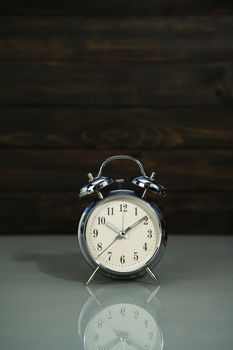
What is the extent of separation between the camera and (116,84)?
7.42ft

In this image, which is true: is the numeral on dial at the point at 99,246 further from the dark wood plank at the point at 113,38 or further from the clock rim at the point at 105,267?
the dark wood plank at the point at 113,38

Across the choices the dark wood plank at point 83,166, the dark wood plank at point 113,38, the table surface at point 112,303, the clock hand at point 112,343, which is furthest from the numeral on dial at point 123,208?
the dark wood plank at point 113,38

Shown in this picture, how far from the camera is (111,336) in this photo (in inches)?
55.6

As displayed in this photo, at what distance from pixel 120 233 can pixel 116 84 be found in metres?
0.66

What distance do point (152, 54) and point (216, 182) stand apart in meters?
0.43

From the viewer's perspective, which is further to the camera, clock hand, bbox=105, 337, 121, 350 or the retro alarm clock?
the retro alarm clock

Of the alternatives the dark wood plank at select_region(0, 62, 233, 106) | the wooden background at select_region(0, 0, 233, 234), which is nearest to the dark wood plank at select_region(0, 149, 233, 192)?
the wooden background at select_region(0, 0, 233, 234)

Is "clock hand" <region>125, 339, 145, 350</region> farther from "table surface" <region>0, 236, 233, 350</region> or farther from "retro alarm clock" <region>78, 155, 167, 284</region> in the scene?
"retro alarm clock" <region>78, 155, 167, 284</region>

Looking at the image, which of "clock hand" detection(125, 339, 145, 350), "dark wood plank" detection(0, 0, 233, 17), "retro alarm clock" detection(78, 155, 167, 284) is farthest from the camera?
"dark wood plank" detection(0, 0, 233, 17)

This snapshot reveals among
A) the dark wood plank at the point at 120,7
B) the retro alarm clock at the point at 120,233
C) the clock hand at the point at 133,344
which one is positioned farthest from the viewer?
the dark wood plank at the point at 120,7

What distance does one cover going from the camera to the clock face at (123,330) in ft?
4.50

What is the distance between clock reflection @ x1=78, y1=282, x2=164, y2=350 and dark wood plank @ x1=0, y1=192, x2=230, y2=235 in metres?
0.58

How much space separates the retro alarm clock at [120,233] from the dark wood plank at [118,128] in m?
0.54

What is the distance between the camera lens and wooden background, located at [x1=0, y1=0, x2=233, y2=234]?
7.35ft
